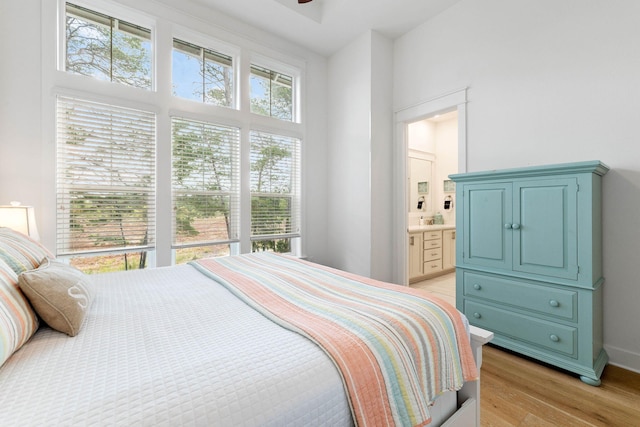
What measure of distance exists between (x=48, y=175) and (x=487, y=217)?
3.57 meters

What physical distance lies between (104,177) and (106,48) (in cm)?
121

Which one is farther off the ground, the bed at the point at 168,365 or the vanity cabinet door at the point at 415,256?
the bed at the point at 168,365

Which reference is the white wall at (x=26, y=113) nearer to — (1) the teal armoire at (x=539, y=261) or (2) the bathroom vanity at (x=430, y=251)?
(1) the teal armoire at (x=539, y=261)

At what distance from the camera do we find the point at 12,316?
822mm

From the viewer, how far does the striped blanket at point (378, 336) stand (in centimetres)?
82

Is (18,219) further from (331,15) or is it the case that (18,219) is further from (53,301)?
(331,15)

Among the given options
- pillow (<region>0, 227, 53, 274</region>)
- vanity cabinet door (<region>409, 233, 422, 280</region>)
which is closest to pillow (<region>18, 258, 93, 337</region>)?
pillow (<region>0, 227, 53, 274</region>)

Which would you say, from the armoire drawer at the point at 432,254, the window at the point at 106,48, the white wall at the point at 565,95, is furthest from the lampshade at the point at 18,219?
the armoire drawer at the point at 432,254

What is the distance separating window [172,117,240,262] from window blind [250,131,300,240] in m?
0.24

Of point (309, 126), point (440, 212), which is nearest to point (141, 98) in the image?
point (309, 126)

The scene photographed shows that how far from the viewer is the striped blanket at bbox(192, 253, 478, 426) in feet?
2.69

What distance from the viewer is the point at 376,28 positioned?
339 cm

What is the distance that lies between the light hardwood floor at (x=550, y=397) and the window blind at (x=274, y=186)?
8.21 ft

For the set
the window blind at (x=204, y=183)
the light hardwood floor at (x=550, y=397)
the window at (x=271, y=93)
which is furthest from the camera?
the window at (x=271, y=93)
